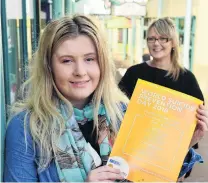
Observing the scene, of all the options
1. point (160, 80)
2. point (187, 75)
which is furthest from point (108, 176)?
point (187, 75)

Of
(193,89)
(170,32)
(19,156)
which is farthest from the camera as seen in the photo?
(170,32)

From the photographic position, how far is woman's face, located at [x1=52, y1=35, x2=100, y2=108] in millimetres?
1297

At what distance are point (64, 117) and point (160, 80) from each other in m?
1.66

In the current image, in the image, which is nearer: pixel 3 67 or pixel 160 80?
pixel 3 67

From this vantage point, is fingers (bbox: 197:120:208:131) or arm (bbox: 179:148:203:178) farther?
arm (bbox: 179:148:203:178)

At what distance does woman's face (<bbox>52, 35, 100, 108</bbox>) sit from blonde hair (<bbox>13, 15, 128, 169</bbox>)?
0.06 feet

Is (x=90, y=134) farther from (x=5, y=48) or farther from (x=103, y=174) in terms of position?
(x=5, y=48)

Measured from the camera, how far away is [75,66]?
1.31 metres

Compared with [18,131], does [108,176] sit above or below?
below

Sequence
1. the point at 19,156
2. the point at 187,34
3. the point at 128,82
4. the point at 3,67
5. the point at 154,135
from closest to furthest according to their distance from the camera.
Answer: the point at 19,156 → the point at 154,135 → the point at 3,67 → the point at 128,82 → the point at 187,34

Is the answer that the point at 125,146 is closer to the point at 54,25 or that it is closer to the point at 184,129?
the point at 184,129

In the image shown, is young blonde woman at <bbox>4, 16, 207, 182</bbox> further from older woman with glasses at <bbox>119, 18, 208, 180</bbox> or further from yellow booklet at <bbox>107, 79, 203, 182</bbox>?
older woman with glasses at <bbox>119, 18, 208, 180</bbox>

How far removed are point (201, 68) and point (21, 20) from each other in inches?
273

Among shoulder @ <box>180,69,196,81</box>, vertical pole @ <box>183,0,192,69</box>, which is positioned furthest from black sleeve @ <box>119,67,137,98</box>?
vertical pole @ <box>183,0,192,69</box>
